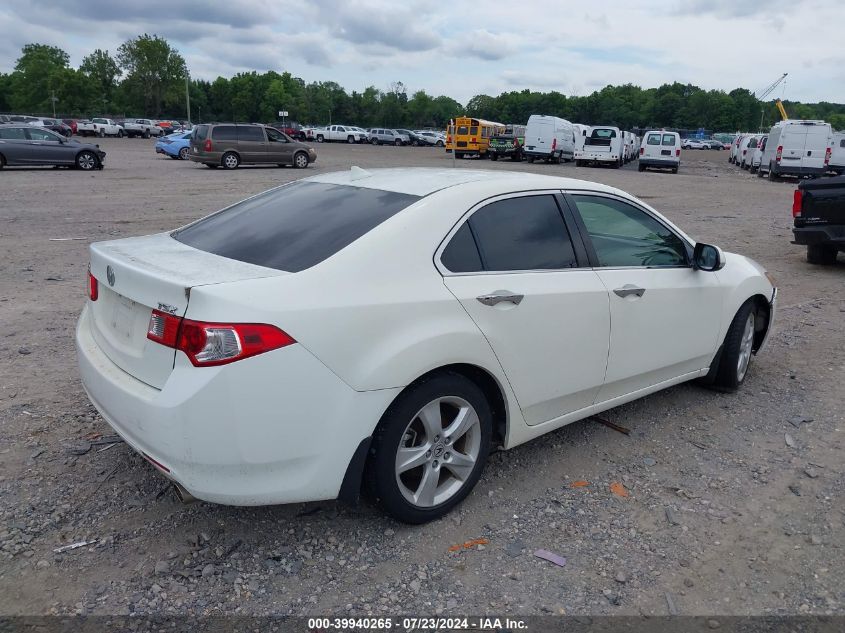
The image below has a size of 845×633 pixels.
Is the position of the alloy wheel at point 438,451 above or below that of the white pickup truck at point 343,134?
below

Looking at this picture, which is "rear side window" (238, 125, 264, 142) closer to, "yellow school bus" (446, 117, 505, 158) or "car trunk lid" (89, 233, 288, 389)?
"yellow school bus" (446, 117, 505, 158)

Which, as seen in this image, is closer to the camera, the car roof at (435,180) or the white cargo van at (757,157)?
the car roof at (435,180)

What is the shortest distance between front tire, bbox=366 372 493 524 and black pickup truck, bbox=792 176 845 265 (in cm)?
814

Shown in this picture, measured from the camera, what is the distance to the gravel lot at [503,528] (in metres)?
2.90

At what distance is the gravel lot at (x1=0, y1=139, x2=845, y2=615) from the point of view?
9.50 ft

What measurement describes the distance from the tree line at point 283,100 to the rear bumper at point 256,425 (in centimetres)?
9157

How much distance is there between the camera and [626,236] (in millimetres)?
4410

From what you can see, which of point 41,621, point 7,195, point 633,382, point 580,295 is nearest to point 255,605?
point 41,621

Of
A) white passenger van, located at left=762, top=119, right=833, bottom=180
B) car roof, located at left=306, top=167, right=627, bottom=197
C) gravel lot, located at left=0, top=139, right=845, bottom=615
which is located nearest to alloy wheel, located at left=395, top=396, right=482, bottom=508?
gravel lot, located at left=0, top=139, right=845, bottom=615

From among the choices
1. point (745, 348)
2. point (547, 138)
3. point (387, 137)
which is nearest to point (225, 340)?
point (745, 348)

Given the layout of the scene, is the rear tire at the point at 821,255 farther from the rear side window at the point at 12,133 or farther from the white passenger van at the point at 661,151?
the white passenger van at the point at 661,151

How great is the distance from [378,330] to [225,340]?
63 cm

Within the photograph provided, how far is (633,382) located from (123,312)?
285 cm

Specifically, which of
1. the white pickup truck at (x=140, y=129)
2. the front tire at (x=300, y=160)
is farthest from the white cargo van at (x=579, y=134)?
the white pickup truck at (x=140, y=129)
